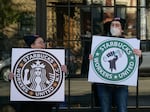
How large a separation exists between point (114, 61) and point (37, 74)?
1.08 meters

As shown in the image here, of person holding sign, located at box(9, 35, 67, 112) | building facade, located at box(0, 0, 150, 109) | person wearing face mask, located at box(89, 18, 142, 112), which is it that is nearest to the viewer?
person holding sign, located at box(9, 35, 67, 112)

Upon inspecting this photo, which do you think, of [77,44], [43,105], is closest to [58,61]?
[43,105]

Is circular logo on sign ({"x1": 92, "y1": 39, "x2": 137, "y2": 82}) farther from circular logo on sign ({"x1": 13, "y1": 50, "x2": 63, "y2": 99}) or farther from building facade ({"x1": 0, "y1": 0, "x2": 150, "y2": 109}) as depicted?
building facade ({"x1": 0, "y1": 0, "x2": 150, "y2": 109})

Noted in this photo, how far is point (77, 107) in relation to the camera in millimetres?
8453

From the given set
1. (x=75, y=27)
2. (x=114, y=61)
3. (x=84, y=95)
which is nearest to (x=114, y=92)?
(x=114, y=61)

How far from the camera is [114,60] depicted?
7.47 m

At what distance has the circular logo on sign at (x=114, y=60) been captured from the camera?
7484 mm

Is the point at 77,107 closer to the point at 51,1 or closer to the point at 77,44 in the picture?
the point at 77,44

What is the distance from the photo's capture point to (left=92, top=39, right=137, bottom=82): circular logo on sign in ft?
24.6

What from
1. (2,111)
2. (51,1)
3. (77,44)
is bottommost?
(2,111)

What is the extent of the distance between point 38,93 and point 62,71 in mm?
428

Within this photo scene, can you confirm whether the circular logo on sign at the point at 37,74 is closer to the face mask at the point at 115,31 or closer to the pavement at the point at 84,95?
the face mask at the point at 115,31

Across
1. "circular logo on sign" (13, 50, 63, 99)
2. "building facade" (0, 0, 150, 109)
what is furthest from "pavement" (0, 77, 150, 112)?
"circular logo on sign" (13, 50, 63, 99)

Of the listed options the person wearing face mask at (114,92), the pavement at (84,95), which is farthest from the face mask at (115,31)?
the pavement at (84,95)
